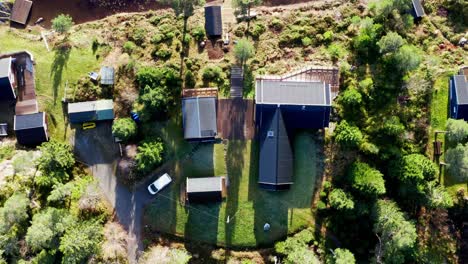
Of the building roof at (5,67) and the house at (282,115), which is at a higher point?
the building roof at (5,67)

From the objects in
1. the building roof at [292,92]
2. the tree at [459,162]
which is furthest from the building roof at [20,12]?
the tree at [459,162]

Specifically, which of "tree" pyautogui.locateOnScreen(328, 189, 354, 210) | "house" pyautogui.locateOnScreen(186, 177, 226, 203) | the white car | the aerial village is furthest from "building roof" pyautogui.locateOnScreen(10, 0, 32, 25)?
"tree" pyautogui.locateOnScreen(328, 189, 354, 210)

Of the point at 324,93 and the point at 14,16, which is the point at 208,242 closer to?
the point at 324,93

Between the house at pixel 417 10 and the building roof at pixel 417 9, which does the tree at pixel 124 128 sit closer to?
the house at pixel 417 10

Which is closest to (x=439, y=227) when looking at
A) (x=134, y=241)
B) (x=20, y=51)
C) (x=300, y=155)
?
(x=300, y=155)

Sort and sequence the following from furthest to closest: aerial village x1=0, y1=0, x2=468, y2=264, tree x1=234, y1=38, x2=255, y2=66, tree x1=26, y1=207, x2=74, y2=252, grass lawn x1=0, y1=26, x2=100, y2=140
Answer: grass lawn x1=0, y1=26, x2=100, y2=140 → tree x1=234, y1=38, x2=255, y2=66 → aerial village x1=0, y1=0, x2=468, y2=264 → tree x1=26, y1=207, x2=74, y2=252

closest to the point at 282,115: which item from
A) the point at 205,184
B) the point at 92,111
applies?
the point at 205,184

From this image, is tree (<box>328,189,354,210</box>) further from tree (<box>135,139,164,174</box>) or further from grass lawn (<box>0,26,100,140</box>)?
grass lawn (<box>0,26,100,140</box>)
